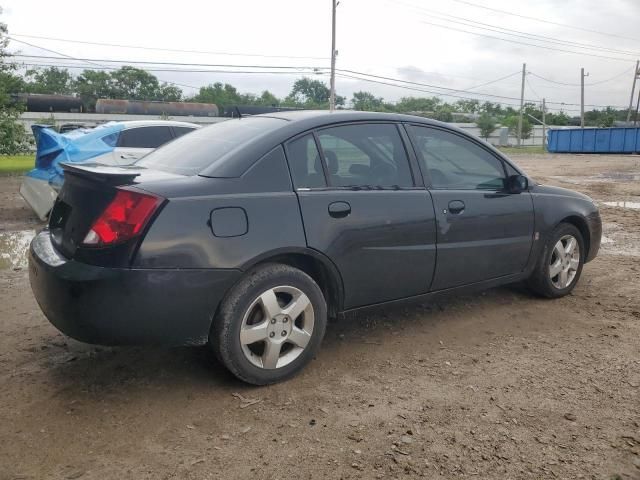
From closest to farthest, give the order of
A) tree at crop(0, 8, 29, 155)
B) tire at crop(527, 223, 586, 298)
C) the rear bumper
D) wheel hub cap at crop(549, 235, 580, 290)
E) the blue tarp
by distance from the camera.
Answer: the rear bumper
tire at crop(527, 223, 586, 298)
wheel hub cap at crop(549, 235, 580, 290)
the blue tarp
tree at crop(0, 8, 29, 155)

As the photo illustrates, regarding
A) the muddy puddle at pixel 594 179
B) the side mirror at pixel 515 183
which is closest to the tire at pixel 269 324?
the side mirror at pixel 515 183

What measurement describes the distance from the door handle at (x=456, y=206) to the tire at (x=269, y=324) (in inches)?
49.1

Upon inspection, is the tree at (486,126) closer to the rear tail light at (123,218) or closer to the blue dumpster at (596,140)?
the blue dumpster at (596,140)

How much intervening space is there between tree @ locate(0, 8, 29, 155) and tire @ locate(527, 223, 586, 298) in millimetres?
17050

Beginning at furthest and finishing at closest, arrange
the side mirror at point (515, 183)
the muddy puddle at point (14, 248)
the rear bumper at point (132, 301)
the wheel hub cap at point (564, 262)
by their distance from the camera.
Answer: the muddy puddle at point (14, 248)
the wheel hub cap at point (564, 262)
the side mirror at point (515, 183)
the rear bumper at point (132, 301)

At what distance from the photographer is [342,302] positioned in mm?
3648

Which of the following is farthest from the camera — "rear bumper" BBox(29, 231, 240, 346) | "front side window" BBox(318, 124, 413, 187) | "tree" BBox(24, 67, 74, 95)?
"tree" BBox(24, 67, 74, 95)

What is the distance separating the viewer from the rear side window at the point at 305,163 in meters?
3.49

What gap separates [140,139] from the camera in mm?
8961

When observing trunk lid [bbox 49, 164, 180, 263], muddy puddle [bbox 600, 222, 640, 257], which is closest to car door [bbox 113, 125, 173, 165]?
Result: trunk lid [bbox 49, 164, 180, 263]

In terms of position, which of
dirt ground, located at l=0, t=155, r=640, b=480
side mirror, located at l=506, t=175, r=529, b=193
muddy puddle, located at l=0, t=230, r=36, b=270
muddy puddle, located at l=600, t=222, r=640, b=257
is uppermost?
side mirror, located at l=506, t=175, r=529, b=193

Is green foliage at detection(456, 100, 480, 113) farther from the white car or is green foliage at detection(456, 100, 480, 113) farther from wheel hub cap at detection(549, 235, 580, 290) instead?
wheel hub cap at detection(549, 235, 580, 290)

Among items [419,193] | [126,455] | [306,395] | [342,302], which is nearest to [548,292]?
[419,193]

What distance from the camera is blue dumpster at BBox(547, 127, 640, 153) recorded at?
4205 cm
